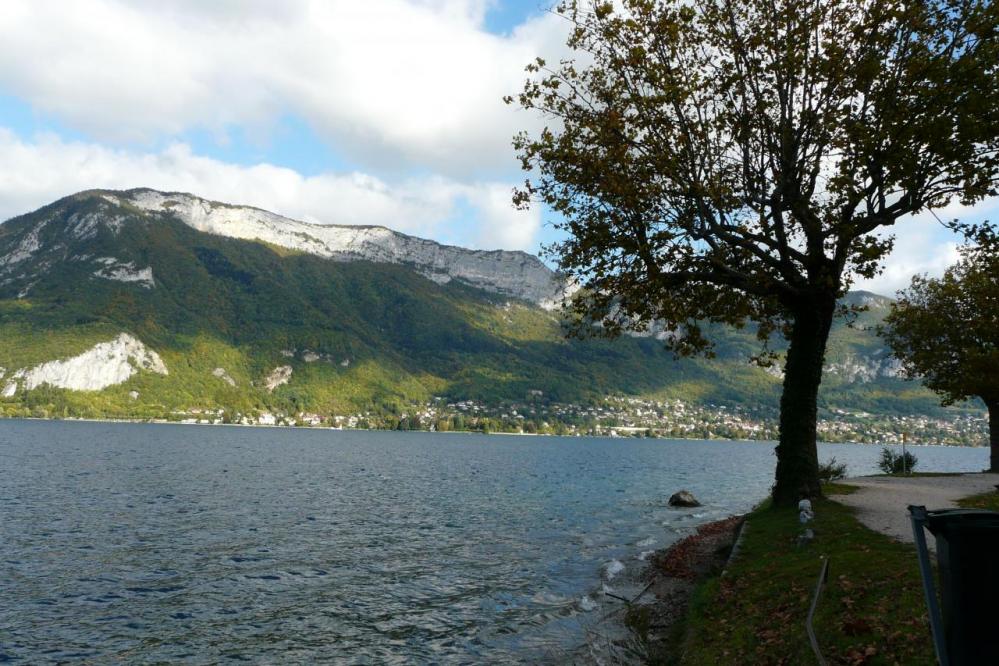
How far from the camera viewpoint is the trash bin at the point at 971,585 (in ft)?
17.3

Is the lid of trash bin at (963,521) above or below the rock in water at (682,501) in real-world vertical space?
above

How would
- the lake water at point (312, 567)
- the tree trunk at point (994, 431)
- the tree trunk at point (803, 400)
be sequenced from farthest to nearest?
the tree trunk at point (994, 431), the tree trunk at point (803, 400), the lake water at point (312, 567)

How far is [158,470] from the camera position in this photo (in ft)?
239

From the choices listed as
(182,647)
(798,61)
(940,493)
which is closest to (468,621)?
(182,647)

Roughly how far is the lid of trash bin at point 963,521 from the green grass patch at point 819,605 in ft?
17.9

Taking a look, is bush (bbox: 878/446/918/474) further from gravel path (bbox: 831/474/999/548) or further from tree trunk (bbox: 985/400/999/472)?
gravel path (bbox: 831/474/999/548)

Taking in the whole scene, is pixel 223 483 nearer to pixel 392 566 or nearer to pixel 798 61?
pixel 392 566

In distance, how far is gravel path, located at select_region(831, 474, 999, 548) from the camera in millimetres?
21562

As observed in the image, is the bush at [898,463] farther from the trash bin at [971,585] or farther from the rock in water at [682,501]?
the trash bin at [971,585]

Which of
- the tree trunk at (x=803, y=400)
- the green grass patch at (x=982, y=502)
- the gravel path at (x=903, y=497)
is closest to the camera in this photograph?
the gravel path at (x=903, y=497)

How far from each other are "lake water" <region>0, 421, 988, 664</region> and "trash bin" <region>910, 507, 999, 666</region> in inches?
553

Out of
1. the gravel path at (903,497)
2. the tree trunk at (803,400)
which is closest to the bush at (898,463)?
the gravel path at (903,497)

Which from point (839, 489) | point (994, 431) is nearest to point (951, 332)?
point (994, 431)

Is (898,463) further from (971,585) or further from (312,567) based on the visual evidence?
(971,585)
